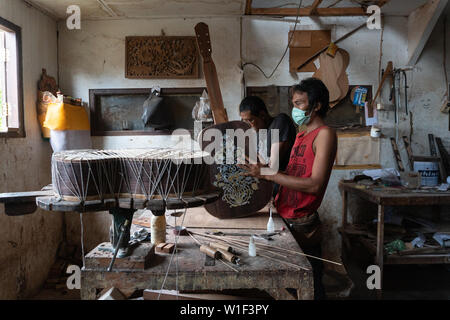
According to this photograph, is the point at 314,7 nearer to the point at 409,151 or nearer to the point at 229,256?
the point at 409,151

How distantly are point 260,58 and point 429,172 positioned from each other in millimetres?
2689

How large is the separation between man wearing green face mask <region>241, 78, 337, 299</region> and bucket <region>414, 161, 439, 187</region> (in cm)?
283

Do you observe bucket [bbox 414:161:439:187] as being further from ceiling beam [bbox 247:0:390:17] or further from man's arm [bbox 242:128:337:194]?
man's arm [bbox 242:128:337:194]

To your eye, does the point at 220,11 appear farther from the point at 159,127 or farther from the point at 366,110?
the point at 366,110

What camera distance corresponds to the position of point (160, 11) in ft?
13.2

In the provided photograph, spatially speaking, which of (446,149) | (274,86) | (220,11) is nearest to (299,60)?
(274,86)

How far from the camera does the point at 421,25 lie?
3.92 meters

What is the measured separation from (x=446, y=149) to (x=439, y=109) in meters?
0.55

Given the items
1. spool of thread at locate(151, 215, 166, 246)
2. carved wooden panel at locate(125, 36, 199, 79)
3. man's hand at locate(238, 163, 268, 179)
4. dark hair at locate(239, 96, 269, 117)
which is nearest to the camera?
spool of thread at locate(151, 215, 166, 246)

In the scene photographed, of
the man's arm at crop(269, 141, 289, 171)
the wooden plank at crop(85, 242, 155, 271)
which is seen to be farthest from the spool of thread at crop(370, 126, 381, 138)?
the wooden plank at crop(85, 242, 155, 271)

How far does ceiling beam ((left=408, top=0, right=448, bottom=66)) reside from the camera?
3.69 m

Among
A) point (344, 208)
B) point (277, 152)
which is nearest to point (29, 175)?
point (277, 152)

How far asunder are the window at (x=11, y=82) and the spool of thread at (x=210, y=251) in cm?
275

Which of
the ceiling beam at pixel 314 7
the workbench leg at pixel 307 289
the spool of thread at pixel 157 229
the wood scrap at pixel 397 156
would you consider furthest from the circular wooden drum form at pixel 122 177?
the wood scrap at pixel 397 156
